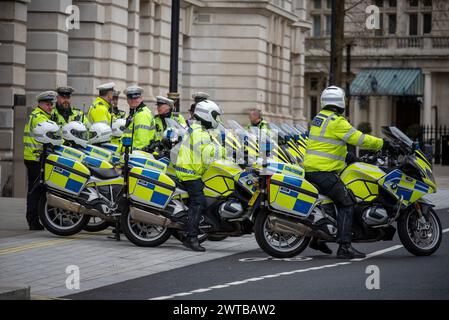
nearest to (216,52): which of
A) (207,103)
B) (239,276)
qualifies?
(207,103)

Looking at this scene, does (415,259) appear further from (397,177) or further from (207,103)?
(207,103)

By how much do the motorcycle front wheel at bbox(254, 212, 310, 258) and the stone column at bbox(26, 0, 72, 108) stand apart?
1309 centimetres

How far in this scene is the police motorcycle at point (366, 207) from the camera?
45.2 feet

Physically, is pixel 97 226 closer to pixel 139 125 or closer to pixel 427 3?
pixel 139 125

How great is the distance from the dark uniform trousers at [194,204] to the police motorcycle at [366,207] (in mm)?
816

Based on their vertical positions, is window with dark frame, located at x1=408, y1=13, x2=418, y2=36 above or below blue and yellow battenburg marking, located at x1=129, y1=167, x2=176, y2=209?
above

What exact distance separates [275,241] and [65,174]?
122 inches

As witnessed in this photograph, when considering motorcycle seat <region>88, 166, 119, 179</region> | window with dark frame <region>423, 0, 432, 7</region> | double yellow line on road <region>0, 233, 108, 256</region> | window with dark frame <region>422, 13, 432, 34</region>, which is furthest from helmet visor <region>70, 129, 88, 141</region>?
window with dark frame <region>422, 13, 432, 34</region>

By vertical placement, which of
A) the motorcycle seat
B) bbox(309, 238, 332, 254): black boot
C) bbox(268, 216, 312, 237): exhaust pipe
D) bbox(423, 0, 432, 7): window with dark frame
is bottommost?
bbox(309, 238, 332, 254): black boot

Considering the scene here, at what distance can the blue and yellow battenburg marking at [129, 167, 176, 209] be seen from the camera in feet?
48.1

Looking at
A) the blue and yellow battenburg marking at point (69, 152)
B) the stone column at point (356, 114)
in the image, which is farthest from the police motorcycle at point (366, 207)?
the stone column at point (356, 114)

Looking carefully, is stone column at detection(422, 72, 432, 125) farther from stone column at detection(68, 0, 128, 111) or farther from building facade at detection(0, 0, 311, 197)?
stone column at detection(68, 0, 128, 111)
